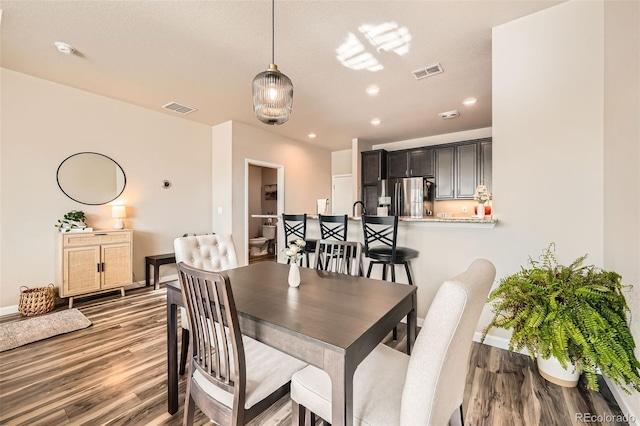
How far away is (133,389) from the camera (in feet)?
5.98

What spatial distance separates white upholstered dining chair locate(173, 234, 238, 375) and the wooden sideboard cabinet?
2.02 metres

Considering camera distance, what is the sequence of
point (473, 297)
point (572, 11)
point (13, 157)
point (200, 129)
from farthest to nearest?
point (200, 129), point (13, 157), point (572, 11), point (473, 297)

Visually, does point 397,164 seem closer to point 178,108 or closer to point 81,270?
point 178,108

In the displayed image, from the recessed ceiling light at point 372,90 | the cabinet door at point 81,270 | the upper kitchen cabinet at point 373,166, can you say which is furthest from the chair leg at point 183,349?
the upper kitchen cabinet at point 373,166

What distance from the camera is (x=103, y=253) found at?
11.5ft

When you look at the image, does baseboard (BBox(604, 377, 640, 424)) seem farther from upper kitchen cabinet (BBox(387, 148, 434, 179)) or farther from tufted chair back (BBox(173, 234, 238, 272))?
upper kitchen cabinet (BBox(387, 148, 434, 179))

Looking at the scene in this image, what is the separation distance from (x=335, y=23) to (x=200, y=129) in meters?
3.54

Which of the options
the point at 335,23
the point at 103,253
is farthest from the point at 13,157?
the point at 335,23

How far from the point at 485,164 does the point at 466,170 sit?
12.3 inches

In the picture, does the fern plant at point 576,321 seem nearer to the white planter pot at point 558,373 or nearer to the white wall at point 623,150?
the white wall at point 623,150

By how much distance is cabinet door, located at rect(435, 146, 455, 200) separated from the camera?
512cm

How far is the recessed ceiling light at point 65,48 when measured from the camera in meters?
2.57

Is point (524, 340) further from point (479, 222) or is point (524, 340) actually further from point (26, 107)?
point (26, 107)

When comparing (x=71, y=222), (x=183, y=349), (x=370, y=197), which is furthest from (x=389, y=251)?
(x=71, y=222)
